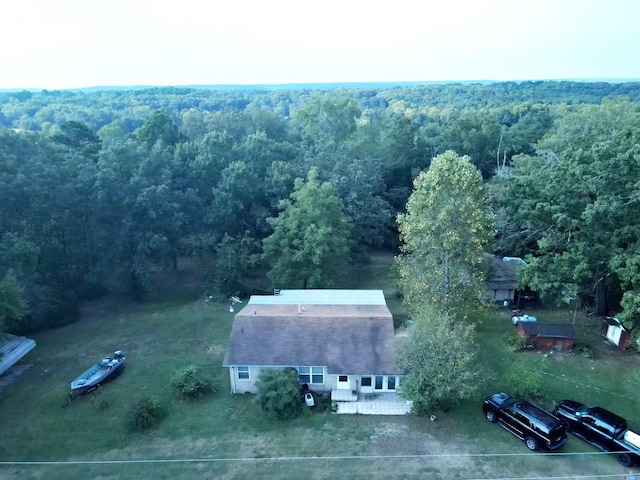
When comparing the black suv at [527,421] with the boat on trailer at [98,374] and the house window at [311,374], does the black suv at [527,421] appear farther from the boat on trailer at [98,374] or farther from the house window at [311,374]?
the boat on trailer at [98,374]

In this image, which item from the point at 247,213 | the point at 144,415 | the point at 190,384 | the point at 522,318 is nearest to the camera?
the point at 144,415

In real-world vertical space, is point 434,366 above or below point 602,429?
above

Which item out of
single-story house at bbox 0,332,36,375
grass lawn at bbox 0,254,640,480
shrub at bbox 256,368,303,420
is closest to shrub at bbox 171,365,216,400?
grass lawn at bbox 0,254,640,480

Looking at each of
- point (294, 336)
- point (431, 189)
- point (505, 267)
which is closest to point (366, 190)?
point (505, 267)

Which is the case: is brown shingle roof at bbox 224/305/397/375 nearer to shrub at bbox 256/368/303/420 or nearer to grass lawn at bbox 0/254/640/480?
shrub at bbox 256/368/303/420

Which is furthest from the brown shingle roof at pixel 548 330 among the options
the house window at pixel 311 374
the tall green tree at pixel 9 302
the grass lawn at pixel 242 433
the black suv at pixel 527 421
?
the tall green tree at pixel 9 302

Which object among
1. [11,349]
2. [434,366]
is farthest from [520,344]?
[11,349]

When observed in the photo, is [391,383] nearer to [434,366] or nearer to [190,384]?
[434,366]
